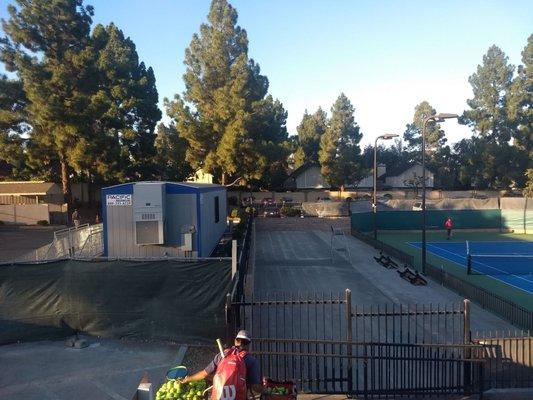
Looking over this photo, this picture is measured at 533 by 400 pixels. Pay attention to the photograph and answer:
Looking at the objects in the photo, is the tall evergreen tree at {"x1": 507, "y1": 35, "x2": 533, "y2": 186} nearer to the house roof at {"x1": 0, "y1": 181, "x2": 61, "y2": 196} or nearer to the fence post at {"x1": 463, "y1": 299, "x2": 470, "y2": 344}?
the house roof at {"x1": 0, "y1": 181, "x2": 61, "y2": 196}

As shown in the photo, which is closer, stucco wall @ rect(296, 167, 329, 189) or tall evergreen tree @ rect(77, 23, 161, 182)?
tall evergreen tree @ rect(77, 23, 161, 182)

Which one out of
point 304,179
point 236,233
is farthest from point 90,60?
point 304,179

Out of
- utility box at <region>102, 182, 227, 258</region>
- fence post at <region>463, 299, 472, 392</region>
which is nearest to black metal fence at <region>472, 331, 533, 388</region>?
fence post at <region>463, 299, 472, 392</region>

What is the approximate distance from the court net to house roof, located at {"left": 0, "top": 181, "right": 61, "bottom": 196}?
107ft

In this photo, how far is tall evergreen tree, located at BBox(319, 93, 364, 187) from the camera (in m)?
55.2

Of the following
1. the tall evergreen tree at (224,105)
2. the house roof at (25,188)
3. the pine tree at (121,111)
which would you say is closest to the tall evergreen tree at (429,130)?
the tall evergreen tree at (224,105)

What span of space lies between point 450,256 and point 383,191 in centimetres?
3711

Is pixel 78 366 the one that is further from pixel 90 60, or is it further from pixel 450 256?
pixel 90 60

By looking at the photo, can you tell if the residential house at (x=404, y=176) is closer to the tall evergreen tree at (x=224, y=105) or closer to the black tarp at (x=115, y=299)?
→ the tall evergreen tree at (x=224, y=105)

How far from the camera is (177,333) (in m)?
9.41

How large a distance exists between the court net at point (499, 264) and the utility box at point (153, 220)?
1251 centimetres

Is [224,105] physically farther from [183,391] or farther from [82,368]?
[183,391]

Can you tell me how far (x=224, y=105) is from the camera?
42406mm

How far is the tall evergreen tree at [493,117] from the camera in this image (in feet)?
173
